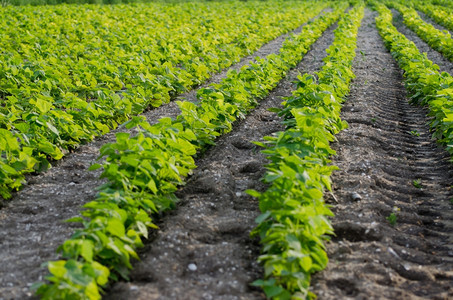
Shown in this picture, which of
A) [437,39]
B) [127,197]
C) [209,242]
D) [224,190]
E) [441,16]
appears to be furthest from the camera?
[441,16]

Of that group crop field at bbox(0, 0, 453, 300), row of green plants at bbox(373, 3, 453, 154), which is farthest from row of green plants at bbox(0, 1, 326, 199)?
row of green plants at bbox(373, 3, 453, 154)

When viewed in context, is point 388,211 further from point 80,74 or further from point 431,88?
point 80,74

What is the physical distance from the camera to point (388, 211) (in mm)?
4520

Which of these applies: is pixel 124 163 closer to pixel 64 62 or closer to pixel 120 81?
pixel 120 81

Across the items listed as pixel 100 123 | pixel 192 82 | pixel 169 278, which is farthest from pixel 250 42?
pixel 169 278

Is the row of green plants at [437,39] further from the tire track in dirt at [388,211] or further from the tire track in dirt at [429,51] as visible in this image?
the tire track in dirt at [388,211]

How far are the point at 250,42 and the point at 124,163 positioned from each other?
33.1 ft

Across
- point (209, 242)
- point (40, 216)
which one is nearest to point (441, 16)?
point (209, 242)

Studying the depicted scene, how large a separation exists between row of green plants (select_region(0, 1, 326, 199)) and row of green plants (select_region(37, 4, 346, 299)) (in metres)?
1.20

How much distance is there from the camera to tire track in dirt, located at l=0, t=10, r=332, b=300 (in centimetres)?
347

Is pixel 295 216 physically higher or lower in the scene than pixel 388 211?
higher

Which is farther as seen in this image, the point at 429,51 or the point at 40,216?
the point at 429,51

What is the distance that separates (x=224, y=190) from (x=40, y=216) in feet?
5.82

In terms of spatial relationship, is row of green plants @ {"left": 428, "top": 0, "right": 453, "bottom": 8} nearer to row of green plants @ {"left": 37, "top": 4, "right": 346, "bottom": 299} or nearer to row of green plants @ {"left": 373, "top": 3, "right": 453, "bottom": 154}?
row of green plants @ {"left": 373, "top": 3, "right": 453, "bottom": 154}
